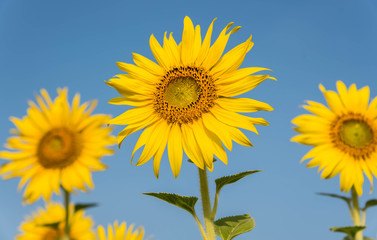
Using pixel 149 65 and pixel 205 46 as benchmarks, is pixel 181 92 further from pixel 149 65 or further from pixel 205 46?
pixel 205 46

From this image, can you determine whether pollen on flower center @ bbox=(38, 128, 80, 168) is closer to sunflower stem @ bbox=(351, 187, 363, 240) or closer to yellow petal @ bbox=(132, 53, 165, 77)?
yellow petal @ bbox=(132, 53, 165, 77)

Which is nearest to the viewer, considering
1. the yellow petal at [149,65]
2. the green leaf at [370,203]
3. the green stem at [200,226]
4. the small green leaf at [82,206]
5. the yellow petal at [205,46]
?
the small green leaf at [82,206]

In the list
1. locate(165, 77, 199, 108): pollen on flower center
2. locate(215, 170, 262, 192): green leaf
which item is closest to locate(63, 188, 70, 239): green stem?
locate(215, 170, 262, 192): green leaf

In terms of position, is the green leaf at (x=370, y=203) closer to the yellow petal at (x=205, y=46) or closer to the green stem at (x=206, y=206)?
the green stem at (x=206, y=206)

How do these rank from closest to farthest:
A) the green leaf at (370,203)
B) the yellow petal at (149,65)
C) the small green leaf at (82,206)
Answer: the small green leaf at (82,206), the green leaf at (370,203), the yellow petal at (149,65)

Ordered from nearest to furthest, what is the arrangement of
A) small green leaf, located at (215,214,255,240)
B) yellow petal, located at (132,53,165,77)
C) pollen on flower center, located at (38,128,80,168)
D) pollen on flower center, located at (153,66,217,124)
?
pollen on flower center, located at (38,128,80,168)
small green leaf, located at (215,214,255,240)
pollen on flower center, located at (153,66,217,124)
yellow petal, located at (132,53,165,77)

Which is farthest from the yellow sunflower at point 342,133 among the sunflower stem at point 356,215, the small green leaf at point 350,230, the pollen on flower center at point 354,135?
the small green leaf at point 350,230

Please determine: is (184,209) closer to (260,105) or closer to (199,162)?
(199,162)
